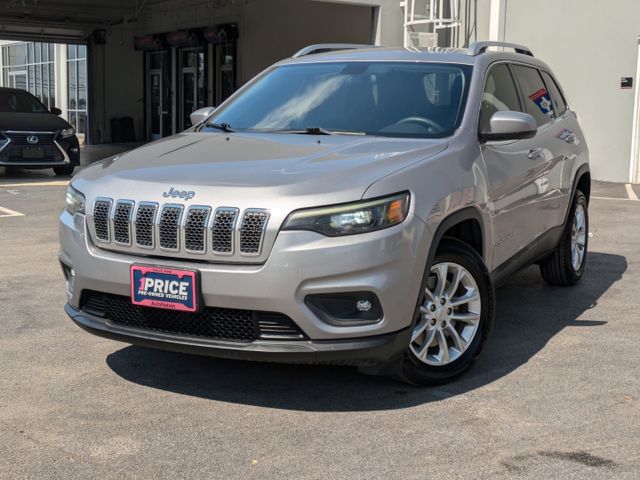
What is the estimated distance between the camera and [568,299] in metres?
6.55

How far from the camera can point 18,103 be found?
16.6 meters

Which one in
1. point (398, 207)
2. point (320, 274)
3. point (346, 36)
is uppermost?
point (346, 36)

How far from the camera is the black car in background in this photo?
15.0 meters

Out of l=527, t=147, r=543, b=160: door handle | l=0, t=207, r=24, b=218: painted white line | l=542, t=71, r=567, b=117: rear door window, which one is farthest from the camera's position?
l=0, t=207, r=24, b=218: painted white line

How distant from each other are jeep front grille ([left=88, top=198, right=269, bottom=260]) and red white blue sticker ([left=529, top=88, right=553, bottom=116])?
3.13 metres

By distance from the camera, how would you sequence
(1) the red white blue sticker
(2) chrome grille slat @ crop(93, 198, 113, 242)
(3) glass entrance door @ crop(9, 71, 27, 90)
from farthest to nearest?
(3) glass entrance door @ crop(9, 71, 27, 90), (1) the red white blue sticker, (2) chrome grille slat @ crop(93, 198, 113, 242)

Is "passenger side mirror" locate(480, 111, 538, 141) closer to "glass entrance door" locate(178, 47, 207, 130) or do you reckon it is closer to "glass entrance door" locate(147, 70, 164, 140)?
"glass entrance door" locate(178, 47, 207, 130)

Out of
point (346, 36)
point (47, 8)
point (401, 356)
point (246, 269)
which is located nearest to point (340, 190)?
point (246, 269)

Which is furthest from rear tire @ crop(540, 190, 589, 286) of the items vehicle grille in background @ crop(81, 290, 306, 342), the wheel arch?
vehicle grille in background @ crop(81, 290, 306, 342)

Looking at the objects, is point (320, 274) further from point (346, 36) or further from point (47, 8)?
point (47, 8)

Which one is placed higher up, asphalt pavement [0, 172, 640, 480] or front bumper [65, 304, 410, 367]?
front bumper [65, 304, 410, 367]

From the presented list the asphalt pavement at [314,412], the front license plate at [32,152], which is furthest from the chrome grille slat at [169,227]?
the front license plate at [32,152]

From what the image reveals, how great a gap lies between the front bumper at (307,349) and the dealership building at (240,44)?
44.6ft

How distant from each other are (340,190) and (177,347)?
1069 mm
